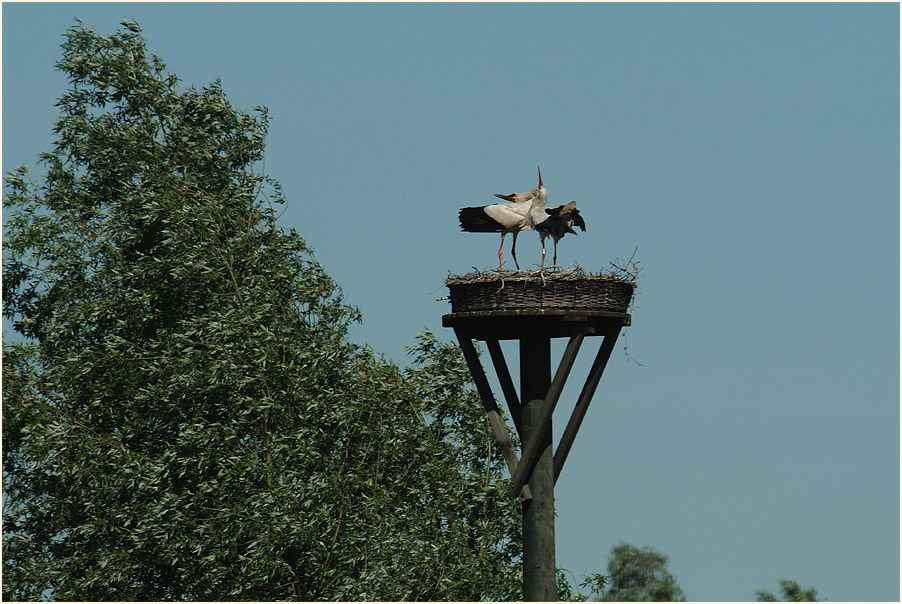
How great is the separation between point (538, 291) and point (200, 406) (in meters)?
7.18

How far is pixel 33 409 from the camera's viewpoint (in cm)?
1873

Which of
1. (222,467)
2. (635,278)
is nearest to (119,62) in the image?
(222,467)

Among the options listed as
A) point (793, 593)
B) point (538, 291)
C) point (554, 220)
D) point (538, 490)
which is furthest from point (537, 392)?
point (793, 593)

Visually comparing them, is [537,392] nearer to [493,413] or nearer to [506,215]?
[493,413]

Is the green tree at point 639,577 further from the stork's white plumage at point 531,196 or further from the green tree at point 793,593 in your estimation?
the stork's white plumage at point 531,196

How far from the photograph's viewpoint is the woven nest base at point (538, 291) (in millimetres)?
13023

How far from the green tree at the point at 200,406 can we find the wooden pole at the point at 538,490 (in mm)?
4075

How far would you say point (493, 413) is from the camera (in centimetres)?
1384

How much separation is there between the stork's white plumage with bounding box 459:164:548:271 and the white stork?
82 mm

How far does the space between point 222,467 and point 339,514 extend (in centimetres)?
168

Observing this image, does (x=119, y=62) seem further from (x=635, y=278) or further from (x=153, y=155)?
(x=635, y=278)

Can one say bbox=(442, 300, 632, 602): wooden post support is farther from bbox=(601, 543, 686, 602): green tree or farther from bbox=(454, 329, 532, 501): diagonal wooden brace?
bbox=(601, 543, 686, 602): green tree

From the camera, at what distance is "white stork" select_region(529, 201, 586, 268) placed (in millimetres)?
13594

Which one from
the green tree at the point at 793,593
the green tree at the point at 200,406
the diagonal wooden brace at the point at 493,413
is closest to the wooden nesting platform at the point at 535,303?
the diagonal wooden brace at the point at 493,413
